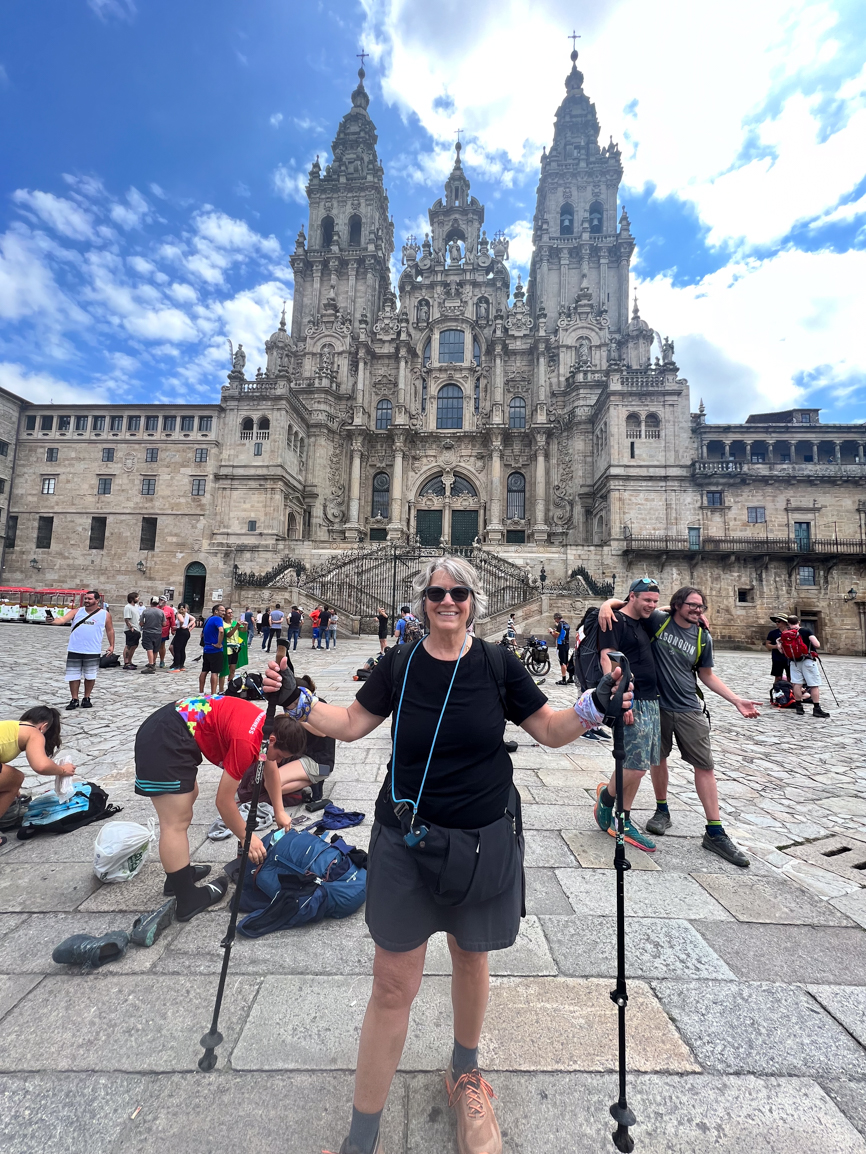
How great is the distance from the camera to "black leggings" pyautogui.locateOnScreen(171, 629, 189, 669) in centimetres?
1274

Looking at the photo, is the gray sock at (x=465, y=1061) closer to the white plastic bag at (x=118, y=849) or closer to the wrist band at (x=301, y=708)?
the wrist band at (x=301, y=708)

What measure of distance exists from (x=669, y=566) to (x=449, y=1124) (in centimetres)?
2842

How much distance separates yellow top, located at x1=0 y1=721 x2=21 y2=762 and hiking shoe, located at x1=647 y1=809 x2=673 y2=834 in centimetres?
505

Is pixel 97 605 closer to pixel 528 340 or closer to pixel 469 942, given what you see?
pixel 469 942

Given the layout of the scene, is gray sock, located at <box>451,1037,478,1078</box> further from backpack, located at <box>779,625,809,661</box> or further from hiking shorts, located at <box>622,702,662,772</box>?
backpack, located at <box>779,625,809,661</box>

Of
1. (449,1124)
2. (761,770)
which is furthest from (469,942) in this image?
(761,770)

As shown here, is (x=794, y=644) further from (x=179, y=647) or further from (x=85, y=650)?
(x=179, y=647)

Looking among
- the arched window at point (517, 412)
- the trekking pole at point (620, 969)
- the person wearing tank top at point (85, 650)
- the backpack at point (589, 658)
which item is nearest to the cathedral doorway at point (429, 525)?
the arched window at point (517, 412)

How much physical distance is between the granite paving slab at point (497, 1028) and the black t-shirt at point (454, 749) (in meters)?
1.09

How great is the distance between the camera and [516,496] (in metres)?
36.5

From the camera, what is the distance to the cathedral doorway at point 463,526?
35.6m

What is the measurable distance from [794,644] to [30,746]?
11.6 meters

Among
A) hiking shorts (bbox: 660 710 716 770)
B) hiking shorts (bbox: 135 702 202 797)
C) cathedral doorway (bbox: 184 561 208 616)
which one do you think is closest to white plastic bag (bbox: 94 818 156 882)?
hiking shorts (bbox: 135 702 202 797)

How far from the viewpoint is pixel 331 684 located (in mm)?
10305
